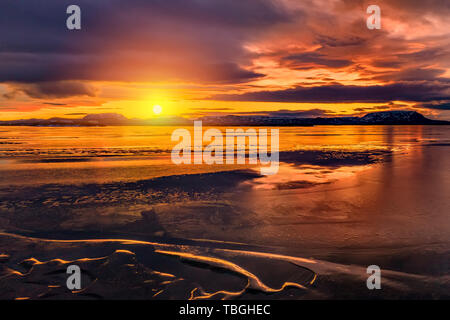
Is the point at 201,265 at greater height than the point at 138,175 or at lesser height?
lesser

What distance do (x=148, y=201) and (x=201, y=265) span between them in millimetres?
4216

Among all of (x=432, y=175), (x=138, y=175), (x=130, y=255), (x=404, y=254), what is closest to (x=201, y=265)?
(x=130, y=255)

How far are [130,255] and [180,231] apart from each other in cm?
135

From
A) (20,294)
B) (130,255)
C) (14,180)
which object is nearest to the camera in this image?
(20,294)

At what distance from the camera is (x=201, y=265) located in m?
4.82

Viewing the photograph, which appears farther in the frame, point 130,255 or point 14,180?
point 14,180

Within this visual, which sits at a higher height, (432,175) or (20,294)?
Answer: (432,175)

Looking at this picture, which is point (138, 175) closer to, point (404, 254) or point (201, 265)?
point (201, 265)

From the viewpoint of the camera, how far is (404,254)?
512 cm

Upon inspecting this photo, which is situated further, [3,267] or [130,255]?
[130,255]

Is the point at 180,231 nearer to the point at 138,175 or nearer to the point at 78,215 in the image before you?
the point at 78,215
